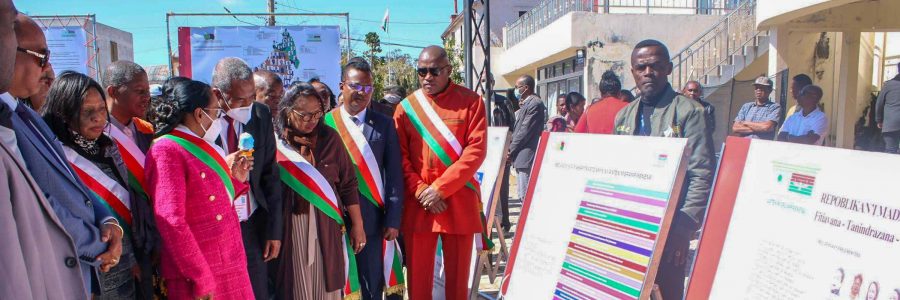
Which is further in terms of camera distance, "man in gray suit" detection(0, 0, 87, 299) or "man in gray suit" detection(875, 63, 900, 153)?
"man in gray suit" detection(875, 63, 900, 153)

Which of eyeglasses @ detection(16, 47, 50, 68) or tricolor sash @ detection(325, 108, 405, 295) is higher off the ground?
eyeglasses @ detection(16, 47, 50, 68)

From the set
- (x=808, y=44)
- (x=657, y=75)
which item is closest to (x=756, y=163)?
(x=657, y=75)

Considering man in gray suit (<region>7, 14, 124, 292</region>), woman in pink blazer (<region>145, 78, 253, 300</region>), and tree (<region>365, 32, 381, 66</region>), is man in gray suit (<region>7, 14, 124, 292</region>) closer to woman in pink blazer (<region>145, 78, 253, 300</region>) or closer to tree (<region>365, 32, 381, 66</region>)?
woman in pink blazer (<region>145, 78, 253, 300</region>)

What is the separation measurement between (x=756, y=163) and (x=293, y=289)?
7.35 ft

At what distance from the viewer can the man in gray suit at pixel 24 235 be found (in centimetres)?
128

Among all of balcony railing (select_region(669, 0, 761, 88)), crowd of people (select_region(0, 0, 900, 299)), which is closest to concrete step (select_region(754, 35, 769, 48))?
balcony railing (select_region(669, 0, 761, 88))

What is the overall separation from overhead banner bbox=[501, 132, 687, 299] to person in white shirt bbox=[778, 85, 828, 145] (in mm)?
3982

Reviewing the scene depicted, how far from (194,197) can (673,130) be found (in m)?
2.14

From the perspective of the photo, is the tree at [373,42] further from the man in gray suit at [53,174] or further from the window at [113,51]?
the man in gray suit at [53,174]

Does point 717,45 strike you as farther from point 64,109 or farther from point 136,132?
point 64,109

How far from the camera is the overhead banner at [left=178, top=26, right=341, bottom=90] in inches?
250

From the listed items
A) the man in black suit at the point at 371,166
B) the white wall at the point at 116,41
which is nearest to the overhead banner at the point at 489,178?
the man in black suit at the point at 371,166

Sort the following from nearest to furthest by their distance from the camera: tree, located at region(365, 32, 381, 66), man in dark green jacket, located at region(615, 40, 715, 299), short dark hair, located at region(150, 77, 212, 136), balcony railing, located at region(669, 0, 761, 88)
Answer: short dark hair, located at region(150, 77, 212, 136)
man in dark green jacket, located at region(615, 40, 715, 299)
balcony railing, located at region(669, 0, 761, 88)
tree, located at region(365, 32, 381, 66)

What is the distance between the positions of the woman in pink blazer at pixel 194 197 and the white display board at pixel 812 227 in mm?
1891
